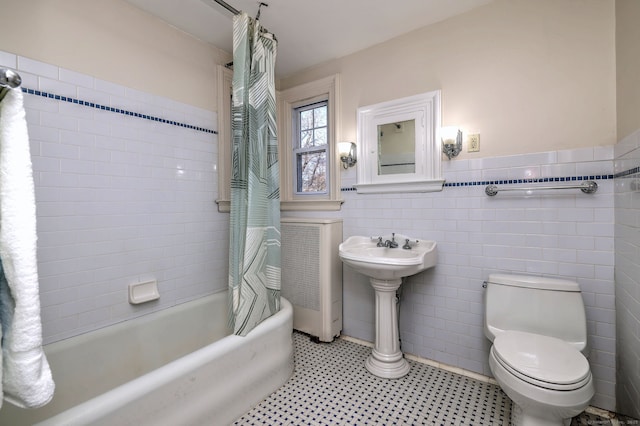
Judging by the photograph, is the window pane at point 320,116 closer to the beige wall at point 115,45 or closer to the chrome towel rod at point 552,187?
the beige wall at point 115,45

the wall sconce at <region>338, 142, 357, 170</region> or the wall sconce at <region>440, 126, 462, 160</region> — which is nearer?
the wall sconce at <region>440, 126, 462, 160</region>

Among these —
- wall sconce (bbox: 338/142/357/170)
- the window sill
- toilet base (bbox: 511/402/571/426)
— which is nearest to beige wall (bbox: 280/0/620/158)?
wall sconce (bbox: 338/142/357/170)

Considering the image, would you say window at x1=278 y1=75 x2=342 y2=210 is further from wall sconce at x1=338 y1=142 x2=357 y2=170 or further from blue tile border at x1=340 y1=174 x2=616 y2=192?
blue tile border at x1=340 y1=174 x2=616 y2=192

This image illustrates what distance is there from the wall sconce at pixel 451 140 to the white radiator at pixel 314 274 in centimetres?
99

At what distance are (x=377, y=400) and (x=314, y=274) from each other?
100cm

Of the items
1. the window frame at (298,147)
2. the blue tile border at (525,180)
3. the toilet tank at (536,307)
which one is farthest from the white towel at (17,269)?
the window frame at (298,147)

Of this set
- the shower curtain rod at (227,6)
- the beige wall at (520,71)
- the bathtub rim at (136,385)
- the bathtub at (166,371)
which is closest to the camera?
the bathtub rim at (136,385)

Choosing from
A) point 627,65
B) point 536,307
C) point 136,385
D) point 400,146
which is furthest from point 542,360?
point 136,385

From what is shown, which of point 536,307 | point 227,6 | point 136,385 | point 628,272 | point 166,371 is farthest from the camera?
point 227,6

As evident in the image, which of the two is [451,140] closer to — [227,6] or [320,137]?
[320,137]

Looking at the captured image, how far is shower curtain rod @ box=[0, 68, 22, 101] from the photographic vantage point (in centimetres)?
68

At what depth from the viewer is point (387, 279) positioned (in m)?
2.04

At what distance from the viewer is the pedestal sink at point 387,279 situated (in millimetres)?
1916

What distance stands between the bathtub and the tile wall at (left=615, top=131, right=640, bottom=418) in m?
1.74
